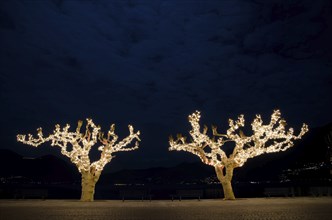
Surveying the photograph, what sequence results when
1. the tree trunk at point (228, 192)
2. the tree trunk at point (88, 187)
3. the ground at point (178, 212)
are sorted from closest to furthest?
the ground at point (178, 212) → the tree trunk at point (88, 187) → the tree trunk at point (228, 192)

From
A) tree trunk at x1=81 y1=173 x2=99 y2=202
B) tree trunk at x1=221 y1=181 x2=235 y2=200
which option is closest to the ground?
tree trunk at x1=81 y1=173 x2=99 y2=202

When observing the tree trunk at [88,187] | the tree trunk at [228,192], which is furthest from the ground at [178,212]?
the tree trunk at [228,192]

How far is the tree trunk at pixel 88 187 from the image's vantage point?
2606 centimetres

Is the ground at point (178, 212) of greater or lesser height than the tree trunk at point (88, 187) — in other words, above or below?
below

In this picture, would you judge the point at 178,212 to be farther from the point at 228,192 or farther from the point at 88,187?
the point at 88,187

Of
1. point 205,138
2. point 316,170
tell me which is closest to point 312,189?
point 205,138

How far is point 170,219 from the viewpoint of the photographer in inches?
468

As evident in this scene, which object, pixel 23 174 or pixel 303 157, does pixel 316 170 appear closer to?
pixel 303 157

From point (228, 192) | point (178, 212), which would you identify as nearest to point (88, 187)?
point (228, 192)

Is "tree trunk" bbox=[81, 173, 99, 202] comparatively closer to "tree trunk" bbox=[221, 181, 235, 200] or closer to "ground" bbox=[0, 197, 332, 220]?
"ground" bbox=[0, 197, 332, 220]

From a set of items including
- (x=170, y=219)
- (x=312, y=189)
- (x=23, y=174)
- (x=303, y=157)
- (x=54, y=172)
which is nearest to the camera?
(x=170, y=219)

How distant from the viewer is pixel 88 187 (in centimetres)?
2628

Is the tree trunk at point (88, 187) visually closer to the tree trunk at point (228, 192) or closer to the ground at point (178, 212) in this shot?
the ground at point (178, 212)

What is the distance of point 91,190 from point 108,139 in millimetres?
4417
